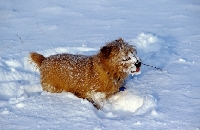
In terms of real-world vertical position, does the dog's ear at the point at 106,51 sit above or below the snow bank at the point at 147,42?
below

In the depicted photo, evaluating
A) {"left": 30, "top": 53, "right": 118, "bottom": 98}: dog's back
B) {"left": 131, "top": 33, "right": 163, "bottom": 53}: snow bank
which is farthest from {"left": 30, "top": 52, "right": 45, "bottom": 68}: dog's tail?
{"left": 131, "top": 33, "right": 163, "bottom": 53}: snow bank

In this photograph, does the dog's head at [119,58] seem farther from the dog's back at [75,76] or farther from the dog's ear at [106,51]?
the dog's back at [75,76]

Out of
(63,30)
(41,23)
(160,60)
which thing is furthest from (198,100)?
(41,23)

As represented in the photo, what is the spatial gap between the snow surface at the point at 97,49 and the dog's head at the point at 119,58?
1.21 ft

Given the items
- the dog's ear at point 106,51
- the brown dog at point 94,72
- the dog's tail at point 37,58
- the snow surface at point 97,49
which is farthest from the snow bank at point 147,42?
the dog's tail at point 37,58

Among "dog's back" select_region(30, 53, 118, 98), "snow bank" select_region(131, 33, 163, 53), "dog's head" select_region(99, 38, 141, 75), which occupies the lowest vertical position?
"dog's back" select_region(30, 53, 118, 98)

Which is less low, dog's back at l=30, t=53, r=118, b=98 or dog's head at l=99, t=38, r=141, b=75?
dog's head at l=99, t=38, r=141, b=75

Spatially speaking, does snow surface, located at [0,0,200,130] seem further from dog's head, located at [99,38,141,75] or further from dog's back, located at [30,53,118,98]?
dog's head, located at [99,38,141,75]

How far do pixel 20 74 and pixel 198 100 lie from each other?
9.83 ft

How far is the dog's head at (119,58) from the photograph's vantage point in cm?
437

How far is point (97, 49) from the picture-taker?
6.14 meters

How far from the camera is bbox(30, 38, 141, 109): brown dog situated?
4422 millimetres

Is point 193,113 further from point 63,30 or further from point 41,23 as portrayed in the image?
point 41,23

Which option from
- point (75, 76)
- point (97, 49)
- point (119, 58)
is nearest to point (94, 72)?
point (75, 76)
